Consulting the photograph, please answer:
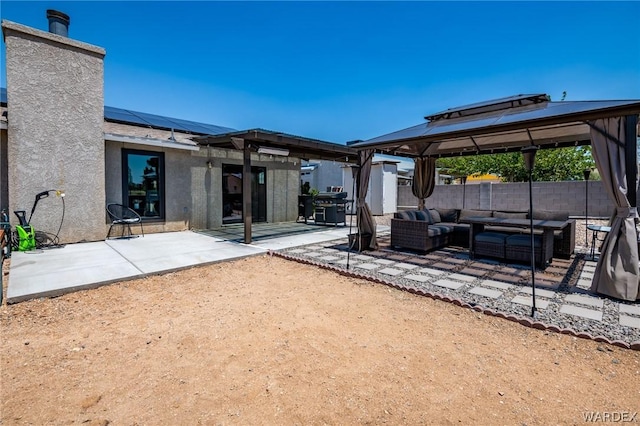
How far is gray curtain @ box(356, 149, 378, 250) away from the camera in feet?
22.3

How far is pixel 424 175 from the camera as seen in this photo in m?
9.16

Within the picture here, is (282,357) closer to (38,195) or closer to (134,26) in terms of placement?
(38,195)

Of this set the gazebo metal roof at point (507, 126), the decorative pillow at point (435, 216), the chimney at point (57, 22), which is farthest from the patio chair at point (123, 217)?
the decorative pillow at point (435, 216)

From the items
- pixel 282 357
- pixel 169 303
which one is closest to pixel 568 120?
pixel 282 357

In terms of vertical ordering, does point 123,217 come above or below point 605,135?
below

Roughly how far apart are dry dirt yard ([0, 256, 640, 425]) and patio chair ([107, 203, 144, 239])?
14.1ft

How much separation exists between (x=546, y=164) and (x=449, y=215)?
1420 cm

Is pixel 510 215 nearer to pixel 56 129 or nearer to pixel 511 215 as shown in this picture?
pixel 511 215

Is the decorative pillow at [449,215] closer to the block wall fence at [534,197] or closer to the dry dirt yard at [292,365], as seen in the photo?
the block wall fence at [534,197]

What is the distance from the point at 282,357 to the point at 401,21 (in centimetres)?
981

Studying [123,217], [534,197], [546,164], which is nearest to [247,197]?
[123,217]

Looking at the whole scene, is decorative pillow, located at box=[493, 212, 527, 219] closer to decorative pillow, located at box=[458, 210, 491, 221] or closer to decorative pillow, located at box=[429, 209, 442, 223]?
decorative pillow, located at box=[458, 210, 491, 221]

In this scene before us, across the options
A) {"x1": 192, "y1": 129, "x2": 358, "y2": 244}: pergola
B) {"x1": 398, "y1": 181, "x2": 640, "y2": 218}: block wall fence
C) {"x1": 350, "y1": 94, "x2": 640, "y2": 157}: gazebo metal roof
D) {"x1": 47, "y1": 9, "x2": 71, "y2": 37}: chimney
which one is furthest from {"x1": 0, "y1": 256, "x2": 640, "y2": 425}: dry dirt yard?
{"x1": 398, "y1": 181, "x2": 640, "y2": 218}: block wall fence

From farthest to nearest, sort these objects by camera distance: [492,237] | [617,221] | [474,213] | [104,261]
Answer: [474,213] < [492,237] < [104,261] < [617,221]
